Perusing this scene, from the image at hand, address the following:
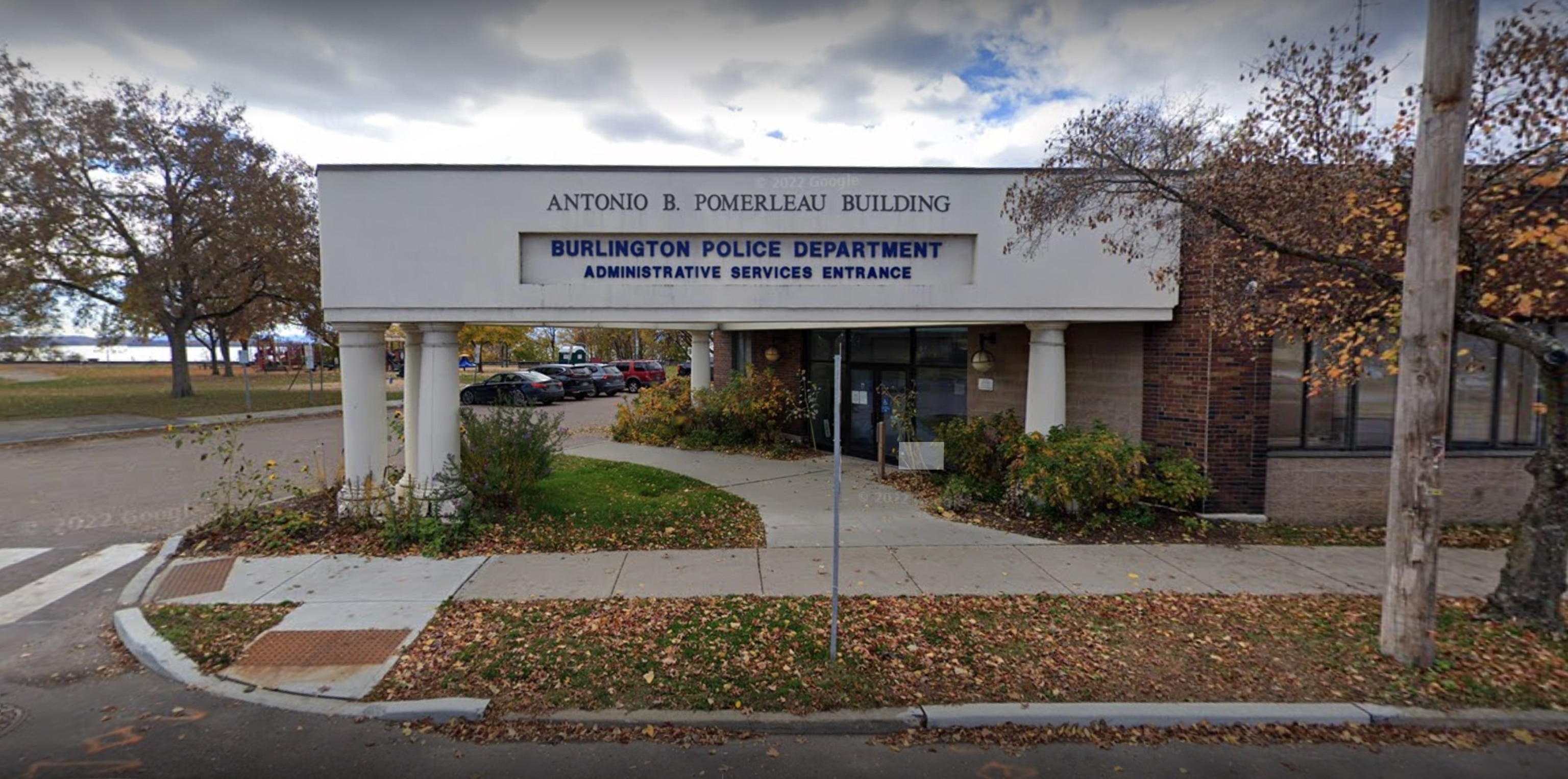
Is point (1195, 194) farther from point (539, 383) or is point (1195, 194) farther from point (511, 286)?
point (539, 383)

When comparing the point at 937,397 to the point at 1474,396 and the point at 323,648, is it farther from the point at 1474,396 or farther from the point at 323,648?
the point at 323,648

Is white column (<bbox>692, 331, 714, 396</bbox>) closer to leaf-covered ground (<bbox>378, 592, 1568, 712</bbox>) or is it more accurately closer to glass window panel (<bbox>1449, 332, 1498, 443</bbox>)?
leaf-covered ground (<bbox>378, 592, 1568, 712</bbox>)

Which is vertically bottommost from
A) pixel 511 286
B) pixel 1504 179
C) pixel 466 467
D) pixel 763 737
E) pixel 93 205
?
pixel 763 737

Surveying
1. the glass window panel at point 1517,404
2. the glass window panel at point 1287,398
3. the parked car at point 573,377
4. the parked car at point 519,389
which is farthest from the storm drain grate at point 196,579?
the parked car at point 573,377

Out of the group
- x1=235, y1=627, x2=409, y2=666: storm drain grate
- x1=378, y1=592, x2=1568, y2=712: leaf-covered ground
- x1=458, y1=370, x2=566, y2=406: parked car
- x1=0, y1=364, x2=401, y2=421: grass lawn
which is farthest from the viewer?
x1=458, y1=370, x2=566, y2=406: parked car

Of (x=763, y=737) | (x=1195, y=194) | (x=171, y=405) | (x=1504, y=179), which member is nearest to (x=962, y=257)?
(x=1195, y=194)

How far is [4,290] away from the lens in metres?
20.5

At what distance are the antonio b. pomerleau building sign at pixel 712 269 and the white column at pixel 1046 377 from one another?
0.22ft

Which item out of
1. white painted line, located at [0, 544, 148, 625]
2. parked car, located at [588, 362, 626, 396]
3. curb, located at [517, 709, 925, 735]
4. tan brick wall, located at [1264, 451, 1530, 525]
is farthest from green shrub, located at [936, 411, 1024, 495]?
parked car, located at [588, 362, 626, 396]

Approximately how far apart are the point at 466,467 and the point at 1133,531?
25.1 feet

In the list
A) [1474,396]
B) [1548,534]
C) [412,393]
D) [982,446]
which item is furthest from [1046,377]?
[412,393]

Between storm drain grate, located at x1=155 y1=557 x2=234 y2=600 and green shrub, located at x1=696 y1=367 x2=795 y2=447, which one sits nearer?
storm drain grate, located at x1=155 y1=557 x2=234 y2=600

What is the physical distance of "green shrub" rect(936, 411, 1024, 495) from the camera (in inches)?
380

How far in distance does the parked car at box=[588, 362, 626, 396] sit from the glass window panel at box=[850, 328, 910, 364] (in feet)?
66.7
